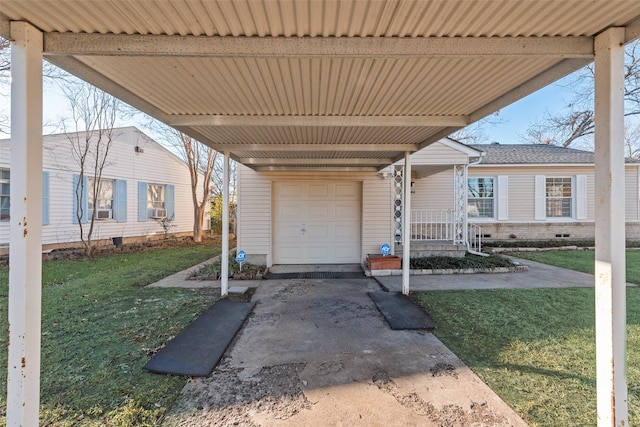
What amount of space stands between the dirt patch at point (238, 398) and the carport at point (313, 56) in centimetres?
95

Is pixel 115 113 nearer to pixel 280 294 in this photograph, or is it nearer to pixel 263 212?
pixel 263 212

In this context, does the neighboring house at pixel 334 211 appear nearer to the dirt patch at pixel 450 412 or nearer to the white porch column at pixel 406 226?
the white porch column at pixel 406 226

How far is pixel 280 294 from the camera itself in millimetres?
5621

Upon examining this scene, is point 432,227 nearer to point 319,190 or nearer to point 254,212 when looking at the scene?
point 319,190

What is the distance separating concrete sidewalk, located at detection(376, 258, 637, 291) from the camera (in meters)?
5.96

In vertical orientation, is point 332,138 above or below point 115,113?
below

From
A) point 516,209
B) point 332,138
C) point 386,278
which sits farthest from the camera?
point 516,209

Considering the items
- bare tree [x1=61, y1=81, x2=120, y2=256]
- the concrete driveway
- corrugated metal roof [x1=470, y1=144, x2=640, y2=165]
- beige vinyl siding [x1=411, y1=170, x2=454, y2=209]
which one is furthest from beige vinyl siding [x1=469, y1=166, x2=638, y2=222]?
bare tree [x1=61, y1=81, x2=120, y2=256]

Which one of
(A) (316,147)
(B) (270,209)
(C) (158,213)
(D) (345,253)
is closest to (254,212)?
(B) (270,209)

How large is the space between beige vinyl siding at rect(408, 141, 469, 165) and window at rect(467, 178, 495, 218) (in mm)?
3607

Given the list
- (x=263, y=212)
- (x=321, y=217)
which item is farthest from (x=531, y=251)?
(x=263, y=212)

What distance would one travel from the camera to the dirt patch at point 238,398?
7.39ft

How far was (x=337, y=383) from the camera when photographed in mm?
2703

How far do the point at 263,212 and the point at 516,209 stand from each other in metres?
9.49
